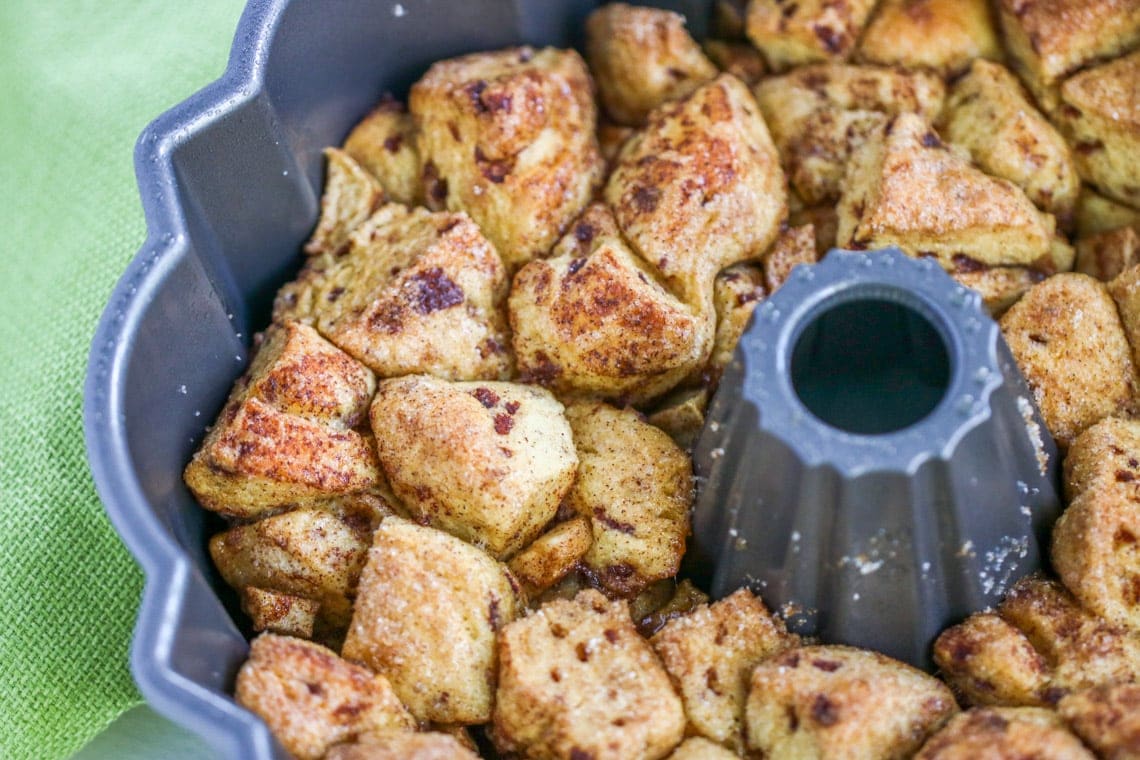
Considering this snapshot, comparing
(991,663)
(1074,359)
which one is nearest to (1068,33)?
(1074,359)

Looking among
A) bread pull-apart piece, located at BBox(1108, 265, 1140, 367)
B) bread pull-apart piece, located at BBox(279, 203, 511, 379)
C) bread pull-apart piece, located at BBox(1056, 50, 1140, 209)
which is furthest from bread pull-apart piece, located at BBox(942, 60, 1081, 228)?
bread pull-apart piece, located at BBox(279, 203, 511, 379)

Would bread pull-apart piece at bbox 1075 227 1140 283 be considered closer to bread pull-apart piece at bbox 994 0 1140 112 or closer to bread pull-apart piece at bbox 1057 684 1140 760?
bread pull-apart piece at bbox 994 0 1140 112

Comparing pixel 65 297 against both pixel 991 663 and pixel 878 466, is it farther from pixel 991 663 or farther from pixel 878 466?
pixel 991 663

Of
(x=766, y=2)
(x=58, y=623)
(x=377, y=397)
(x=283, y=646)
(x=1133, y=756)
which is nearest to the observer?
(x=1133, y=756)

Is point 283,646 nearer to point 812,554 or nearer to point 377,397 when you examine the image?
point 377,397

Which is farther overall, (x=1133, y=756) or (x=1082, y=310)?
(x=1082, y=310)

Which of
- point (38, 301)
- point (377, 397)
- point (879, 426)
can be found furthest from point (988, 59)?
A: point (38, 301)
